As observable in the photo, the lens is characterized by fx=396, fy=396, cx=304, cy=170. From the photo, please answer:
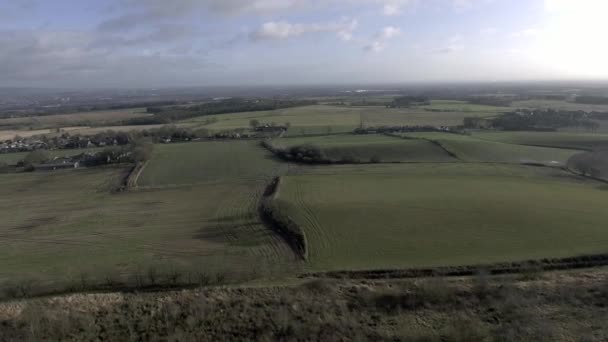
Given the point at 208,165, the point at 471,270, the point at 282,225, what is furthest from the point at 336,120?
the point at 471,270

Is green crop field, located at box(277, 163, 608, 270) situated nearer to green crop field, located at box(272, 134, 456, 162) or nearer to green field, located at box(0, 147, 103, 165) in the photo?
green crop field, located at box(272, 134, 456, 162)

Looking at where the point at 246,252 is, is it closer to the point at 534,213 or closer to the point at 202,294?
the point at 202,294

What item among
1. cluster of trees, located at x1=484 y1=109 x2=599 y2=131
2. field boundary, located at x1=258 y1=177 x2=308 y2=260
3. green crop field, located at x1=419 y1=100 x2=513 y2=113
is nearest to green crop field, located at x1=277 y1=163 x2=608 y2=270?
field boundary, located at x1=258 y1=177 x2=308 y2=260

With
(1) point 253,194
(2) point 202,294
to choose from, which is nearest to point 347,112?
(1) point 253,194

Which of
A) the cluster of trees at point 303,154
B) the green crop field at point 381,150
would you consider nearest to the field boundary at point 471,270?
the green crop field at point 381,150

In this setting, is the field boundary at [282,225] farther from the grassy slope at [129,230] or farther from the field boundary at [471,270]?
the field boundary at [471,270]
